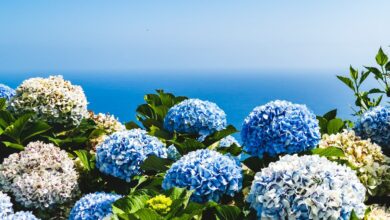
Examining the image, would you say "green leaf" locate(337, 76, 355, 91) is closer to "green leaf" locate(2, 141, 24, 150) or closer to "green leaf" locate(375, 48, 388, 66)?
"green leaf" locate(375, 48, 388, 66)

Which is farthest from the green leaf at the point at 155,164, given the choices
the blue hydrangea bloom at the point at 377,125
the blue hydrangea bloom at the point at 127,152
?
the blue hydrangea bloom at the point at 377,125

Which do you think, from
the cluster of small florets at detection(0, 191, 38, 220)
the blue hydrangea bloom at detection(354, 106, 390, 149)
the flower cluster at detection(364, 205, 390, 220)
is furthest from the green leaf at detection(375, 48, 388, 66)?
the cluster of small florets at detection(0, 191, 38, 220)

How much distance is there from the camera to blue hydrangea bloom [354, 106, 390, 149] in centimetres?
514

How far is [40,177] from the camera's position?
4867 mm

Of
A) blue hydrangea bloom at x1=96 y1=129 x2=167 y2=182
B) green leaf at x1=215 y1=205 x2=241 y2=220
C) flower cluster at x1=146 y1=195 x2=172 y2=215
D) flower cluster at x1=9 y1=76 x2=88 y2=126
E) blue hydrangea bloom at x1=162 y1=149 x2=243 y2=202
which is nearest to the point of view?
flower cluster at x1=146 y1=195 x2=172 y2=215

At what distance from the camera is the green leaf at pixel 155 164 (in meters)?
4.45

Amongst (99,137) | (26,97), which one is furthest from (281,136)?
(26,97)

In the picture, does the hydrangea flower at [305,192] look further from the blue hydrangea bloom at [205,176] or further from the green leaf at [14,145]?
the green leaf at [14,145]

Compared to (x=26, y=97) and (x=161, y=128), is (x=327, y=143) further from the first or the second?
(x=26, y=97)

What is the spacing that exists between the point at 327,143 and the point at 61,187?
2.30 metres

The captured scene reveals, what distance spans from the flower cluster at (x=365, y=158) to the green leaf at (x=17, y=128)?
2752 millimetres

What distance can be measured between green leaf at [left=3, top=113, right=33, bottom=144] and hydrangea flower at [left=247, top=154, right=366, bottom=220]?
2748 millimetres

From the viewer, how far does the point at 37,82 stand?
5879mm

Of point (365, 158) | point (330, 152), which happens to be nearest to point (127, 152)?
point (330, 152)
